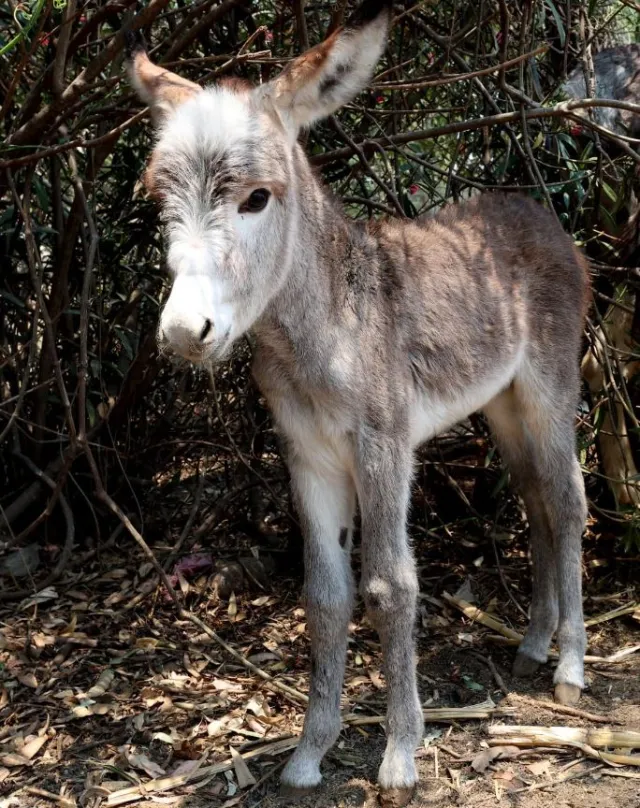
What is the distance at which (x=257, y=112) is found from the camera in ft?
9.52

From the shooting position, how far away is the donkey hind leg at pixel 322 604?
3.40m

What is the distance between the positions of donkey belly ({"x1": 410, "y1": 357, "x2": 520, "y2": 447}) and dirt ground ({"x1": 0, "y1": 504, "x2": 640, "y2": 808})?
Result: 1227 mm

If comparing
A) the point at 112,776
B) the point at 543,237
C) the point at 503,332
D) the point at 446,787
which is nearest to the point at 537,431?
the point at 503,332

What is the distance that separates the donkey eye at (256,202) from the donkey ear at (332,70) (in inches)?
13.0

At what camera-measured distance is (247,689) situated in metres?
4.05

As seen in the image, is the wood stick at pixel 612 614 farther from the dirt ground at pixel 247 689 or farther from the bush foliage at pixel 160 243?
the bush foliage at pixel 160 243

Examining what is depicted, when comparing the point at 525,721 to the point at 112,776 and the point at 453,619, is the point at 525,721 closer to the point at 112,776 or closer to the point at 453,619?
the point at 453,619

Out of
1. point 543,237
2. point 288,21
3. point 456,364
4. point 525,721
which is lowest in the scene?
point 525,721

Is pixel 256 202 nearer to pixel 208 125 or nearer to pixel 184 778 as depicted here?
pixel 208 125

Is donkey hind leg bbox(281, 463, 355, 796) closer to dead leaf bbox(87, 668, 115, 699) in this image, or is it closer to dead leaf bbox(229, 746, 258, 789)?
dead leaf bbox(229, 746, 258, 789)

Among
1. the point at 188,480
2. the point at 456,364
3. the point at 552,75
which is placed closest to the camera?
the point at 456,364

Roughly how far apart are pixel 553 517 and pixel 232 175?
2.38 metres

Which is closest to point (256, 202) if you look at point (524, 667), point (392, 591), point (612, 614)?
point (392, 591)

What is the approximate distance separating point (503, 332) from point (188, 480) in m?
2.61
